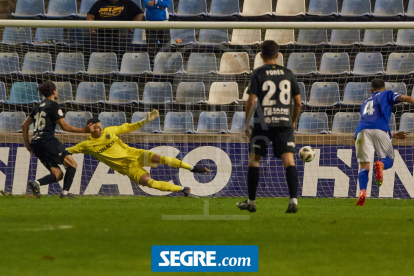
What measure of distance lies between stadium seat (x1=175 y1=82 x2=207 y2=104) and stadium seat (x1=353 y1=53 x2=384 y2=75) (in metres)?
2.80

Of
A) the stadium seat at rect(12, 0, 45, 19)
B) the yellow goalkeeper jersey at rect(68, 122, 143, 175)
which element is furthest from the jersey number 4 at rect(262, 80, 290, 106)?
the stadium seat at rect(12, 0, 45, 19)

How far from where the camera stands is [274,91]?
6121mm

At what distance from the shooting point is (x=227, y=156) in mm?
9750

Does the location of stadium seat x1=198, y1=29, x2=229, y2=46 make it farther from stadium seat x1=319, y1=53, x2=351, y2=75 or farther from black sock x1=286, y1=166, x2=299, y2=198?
black sock x1=286, y1=166, x2=299, y2=198

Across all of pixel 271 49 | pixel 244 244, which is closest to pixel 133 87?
pixel 271 49

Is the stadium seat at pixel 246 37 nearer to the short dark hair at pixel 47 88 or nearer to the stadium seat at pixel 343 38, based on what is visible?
the stadium seat at pixel 343 38

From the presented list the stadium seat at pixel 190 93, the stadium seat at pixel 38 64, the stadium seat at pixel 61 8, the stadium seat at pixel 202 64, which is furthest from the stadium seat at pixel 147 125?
the stadium seat at pixel 61 8

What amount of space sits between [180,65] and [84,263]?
24.3 ft

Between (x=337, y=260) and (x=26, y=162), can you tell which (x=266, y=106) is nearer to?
(x=337, y=260)

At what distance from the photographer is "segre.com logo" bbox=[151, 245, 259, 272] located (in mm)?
3271

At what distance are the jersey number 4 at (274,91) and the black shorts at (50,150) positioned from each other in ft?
12.0

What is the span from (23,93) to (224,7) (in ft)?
14.2

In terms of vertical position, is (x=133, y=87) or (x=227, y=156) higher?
(x=133, y=87)

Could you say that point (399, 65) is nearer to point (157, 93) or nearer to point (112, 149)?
point (157, 93)
